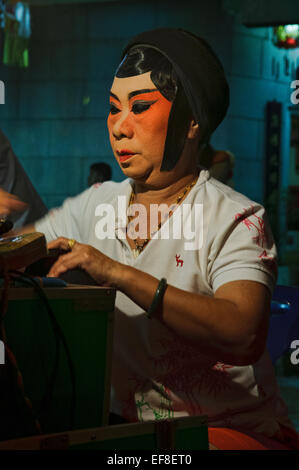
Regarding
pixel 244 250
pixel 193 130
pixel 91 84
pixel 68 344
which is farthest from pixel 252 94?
pixel 68 344

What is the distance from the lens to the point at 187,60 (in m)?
1.13

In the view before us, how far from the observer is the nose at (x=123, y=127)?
1.15m

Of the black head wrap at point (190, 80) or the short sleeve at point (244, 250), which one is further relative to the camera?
the black head wrap at point (190, 80)

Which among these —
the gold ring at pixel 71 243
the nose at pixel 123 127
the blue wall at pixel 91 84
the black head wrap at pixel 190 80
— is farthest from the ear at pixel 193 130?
the blue wall at pixel 91 84

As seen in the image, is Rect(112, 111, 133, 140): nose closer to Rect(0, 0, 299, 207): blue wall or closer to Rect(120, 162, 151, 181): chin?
Rect(120, 162, 151, 181): chin

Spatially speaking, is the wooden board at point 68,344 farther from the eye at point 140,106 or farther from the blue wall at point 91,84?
the blue wall at point 91,84

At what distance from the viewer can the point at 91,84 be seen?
19.9 feet

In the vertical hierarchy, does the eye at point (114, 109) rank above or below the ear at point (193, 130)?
above

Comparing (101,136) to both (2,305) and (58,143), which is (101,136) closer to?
(58,143)

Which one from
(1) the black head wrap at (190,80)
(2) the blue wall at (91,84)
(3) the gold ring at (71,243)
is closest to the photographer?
(3) the gold ring at (71,243)

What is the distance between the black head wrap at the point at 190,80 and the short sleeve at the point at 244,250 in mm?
170

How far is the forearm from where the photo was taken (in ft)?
3.10

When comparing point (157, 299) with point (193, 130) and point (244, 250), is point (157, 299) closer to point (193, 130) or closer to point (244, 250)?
point (244, 250)

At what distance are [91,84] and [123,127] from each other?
5106 millimetres
